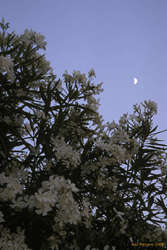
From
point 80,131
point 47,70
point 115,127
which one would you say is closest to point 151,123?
point 115,127

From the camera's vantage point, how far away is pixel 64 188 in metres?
1.25

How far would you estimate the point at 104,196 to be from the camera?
6.75 ft

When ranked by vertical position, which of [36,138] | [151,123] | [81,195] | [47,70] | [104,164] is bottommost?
[81,195]

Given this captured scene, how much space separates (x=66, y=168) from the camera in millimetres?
1911

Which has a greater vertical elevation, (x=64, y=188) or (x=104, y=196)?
(x=104, y=196)

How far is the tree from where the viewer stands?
5.14ft

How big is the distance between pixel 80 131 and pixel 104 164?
43 cm

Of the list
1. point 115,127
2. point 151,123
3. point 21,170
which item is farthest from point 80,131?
point 151,123

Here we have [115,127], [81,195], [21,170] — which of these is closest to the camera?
[21,170]

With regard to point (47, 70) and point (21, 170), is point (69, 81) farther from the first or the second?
point (21, 170)

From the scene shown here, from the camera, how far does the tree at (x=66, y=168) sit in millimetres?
1565

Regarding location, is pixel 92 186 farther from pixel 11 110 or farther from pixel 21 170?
pixel 11 110

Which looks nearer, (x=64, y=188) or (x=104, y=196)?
(x=64, y=188)

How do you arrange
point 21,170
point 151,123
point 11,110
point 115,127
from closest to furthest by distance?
point 21,170 < point 11,110 < point 115,127 < point 151,123
